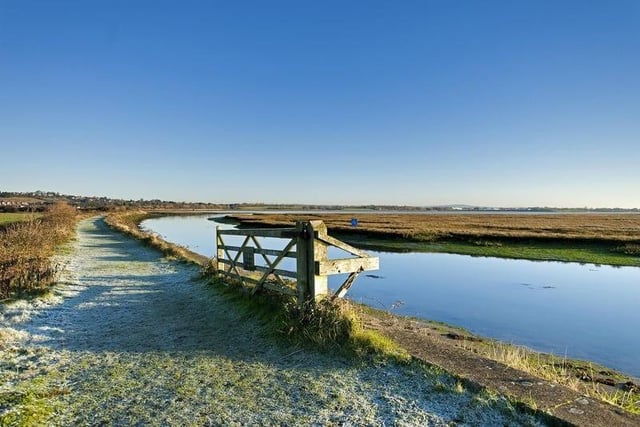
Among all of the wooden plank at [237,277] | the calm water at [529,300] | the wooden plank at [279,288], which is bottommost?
the calm water at [529,300]

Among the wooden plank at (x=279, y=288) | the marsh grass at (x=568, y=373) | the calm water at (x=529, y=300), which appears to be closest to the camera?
the marsh grass at (x=568, y=373)

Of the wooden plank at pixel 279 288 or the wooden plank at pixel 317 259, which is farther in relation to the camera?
the wooden plank at pixel 279 288

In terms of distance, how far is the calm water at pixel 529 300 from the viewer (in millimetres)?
10539

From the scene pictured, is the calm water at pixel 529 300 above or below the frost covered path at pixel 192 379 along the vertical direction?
below

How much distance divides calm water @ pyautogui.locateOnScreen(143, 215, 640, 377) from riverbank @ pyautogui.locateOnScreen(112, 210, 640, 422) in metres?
1.05

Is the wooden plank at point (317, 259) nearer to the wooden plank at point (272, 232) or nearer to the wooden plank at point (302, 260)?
the wooden plank at point (302, 260)

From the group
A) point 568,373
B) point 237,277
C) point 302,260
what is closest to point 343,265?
point 302,260

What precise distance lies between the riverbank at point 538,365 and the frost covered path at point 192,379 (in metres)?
0.97

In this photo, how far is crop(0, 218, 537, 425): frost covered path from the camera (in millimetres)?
4582

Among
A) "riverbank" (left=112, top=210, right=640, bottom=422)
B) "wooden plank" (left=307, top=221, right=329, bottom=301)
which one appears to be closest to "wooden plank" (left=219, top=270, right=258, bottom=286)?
"wooden plank" (left=307, top=221, right=329, bottom=301)

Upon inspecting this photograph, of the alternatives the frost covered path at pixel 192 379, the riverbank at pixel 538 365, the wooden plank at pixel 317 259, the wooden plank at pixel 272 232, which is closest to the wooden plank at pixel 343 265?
the wooden plank at pixel 317 259

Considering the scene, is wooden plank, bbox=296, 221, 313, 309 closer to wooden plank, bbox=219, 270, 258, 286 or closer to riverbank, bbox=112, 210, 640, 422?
riverbank, bbox=112, 210, 640, 422

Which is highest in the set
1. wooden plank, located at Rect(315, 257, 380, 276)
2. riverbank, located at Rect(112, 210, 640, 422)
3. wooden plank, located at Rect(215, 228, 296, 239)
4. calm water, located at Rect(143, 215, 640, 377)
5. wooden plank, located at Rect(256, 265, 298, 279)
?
wooden plank, located at Rect(215, 228, 296, 239)

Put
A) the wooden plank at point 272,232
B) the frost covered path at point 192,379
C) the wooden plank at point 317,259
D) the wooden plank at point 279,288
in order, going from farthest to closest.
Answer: the wooden plank at point 279,288, the wooden plank at point 272,232, the wooden plank at point 317,259, the frost covered path at point 192,379
